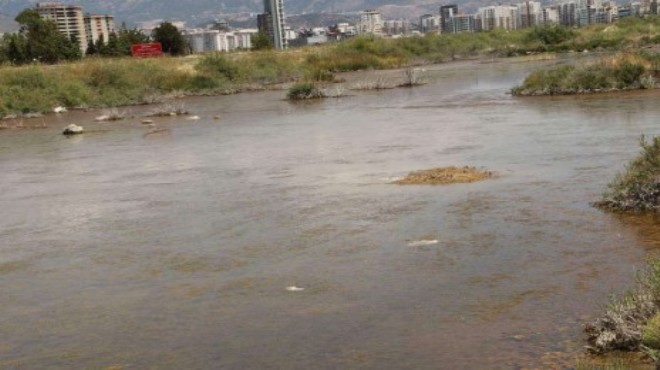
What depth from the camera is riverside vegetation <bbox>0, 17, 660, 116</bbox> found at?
43.7 metres

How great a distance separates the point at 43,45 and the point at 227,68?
27.5 m

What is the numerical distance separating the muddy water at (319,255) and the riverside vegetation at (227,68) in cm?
2447

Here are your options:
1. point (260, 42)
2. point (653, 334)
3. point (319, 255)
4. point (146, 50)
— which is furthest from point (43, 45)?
point (653, 334)

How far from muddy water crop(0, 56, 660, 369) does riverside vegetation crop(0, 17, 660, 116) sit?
24.5 metres

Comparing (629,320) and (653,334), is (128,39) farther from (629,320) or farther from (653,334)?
(653,334)

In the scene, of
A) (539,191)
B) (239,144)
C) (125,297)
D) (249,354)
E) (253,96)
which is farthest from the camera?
(253,96)

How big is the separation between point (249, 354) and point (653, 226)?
518 cm

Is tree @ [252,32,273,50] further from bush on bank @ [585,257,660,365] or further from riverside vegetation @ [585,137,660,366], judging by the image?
bush on bank @ [585,257,660,365]

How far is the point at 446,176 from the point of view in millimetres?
14172

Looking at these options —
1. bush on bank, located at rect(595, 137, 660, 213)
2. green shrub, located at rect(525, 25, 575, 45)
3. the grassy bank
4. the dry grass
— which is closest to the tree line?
green shrub, located at rect(525, 25, 575, 45)

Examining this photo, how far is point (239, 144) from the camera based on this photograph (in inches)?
871

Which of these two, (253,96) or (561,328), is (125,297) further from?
(253,96)

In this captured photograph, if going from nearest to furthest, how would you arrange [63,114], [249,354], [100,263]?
[249,354], [100,263], [63,114]

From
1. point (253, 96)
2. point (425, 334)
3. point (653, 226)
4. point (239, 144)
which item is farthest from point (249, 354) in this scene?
point (253, 96)
